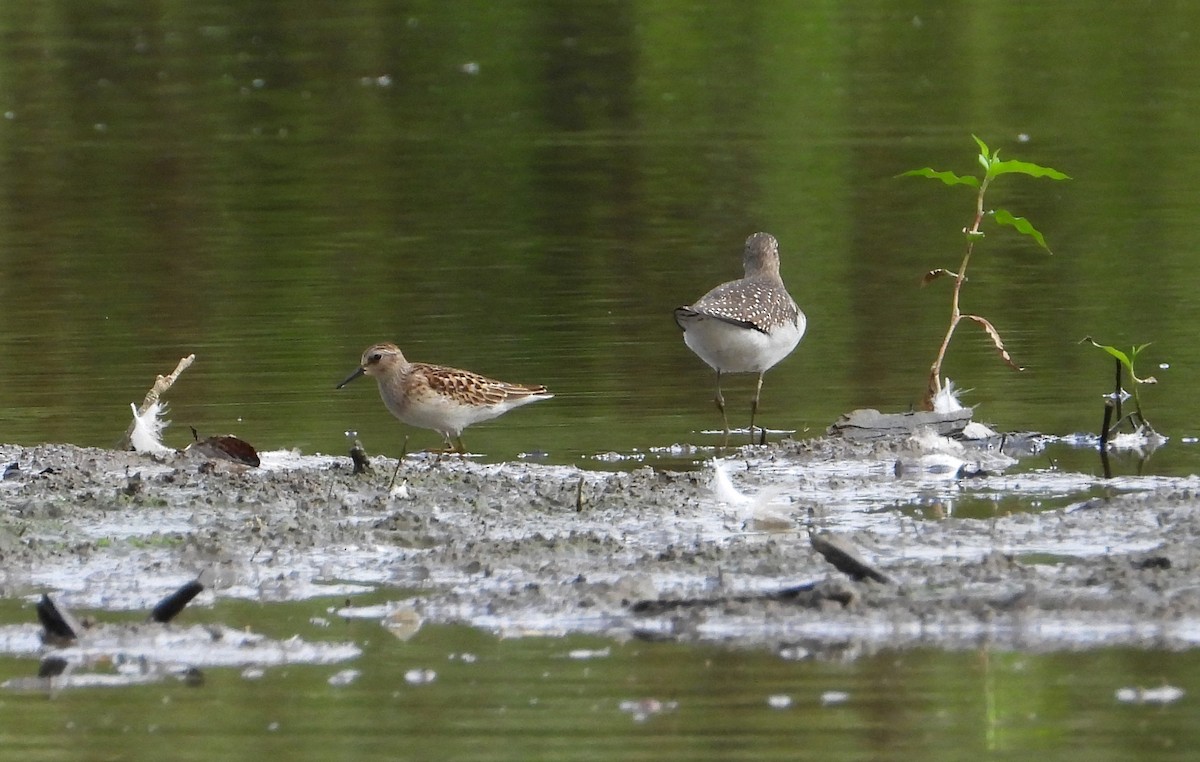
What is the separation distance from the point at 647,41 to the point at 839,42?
9.35ft

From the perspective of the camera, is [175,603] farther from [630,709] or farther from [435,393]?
[435,393]

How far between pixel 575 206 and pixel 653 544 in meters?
11.1

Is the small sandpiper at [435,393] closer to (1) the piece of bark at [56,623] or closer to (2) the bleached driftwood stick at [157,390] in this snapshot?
(2) the bleached driftwood stick at [157,390]

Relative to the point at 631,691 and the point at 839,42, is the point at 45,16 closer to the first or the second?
the point at 839,42

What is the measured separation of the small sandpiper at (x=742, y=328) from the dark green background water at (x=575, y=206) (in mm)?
310

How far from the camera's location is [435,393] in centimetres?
899

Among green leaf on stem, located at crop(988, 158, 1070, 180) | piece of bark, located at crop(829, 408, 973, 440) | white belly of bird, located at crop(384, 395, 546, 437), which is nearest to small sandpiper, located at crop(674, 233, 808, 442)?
piece of bark, located at crop(829, 408, 973, 440)

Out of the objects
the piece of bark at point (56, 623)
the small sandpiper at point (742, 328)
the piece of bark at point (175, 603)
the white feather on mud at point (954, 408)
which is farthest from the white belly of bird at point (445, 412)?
the piece of bark at point (56, 623)

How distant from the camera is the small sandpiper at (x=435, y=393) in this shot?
9016 mm

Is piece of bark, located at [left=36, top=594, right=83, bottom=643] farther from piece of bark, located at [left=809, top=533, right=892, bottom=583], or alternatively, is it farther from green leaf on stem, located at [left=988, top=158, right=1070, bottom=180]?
green leaf on stem, located at [left=988, top=158, right=1070, bottom=180]

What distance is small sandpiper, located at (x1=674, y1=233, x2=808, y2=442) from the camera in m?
9.88

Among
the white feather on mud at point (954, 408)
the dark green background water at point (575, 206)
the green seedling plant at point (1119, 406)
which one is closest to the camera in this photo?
the green seedling plant at point (1119, 406)

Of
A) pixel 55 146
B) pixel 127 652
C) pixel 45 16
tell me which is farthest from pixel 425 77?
pixel 127 652

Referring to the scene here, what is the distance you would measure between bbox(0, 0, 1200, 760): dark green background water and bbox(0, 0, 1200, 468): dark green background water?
0.05m
